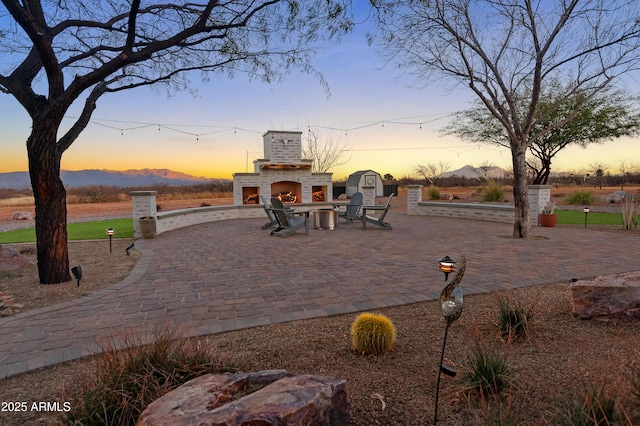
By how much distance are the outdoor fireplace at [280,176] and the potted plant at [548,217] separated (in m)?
8.40

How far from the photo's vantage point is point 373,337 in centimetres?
238

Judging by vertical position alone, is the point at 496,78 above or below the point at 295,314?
above

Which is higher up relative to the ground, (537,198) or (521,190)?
(521,190)

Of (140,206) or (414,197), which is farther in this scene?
(414,197)

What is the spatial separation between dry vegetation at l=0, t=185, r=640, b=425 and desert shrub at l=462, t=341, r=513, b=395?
3 cm

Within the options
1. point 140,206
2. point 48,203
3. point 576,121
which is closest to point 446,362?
point 48,203

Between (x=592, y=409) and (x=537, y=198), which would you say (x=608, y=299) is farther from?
(x=537, y=198)

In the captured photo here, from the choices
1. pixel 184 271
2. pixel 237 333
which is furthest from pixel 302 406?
pixel 184 271

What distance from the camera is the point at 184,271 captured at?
499 cm

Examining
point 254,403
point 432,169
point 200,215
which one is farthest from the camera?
point 432,169

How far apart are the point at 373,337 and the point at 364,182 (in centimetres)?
2331

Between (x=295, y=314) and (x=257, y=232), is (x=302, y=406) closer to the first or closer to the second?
(x=295, y=314)

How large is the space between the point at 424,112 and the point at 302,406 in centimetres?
1628

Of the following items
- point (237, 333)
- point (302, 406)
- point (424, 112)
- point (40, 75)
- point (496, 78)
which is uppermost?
point (424, 112)
